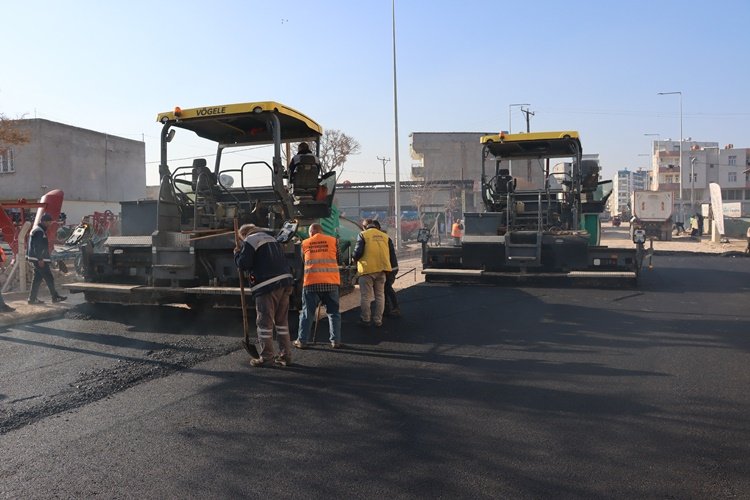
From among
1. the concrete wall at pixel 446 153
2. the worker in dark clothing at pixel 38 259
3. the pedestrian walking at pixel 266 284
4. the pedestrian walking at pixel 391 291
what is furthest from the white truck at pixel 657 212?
the pedestrian walking at pixel 266 284

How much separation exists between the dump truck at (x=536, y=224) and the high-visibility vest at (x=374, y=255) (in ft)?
14.0

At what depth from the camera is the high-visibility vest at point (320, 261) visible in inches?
279

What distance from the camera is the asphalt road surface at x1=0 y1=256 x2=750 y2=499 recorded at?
365cm

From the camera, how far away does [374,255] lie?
27.7 feet

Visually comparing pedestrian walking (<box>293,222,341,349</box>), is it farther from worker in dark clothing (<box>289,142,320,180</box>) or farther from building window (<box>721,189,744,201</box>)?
building window (<box>721,189,744,201</box>)

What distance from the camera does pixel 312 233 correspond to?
7.42 m

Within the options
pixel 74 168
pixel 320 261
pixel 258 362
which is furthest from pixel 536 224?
pixel 74 168

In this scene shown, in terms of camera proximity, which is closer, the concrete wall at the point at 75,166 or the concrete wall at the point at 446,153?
the concrete wall at the point at 75,166

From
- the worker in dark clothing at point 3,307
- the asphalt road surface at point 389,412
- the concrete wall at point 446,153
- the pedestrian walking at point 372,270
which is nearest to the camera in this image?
the asphalt road surface at point 389,412

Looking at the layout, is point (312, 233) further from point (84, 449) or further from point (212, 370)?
point (84, 449)

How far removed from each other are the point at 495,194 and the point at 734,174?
78.1 m

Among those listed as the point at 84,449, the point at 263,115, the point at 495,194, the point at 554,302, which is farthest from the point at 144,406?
the point at 495,194

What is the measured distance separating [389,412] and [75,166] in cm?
3719

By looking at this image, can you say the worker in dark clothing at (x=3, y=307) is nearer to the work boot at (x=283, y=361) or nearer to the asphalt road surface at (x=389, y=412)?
the asphalt road surface at (x=389, y=412)
